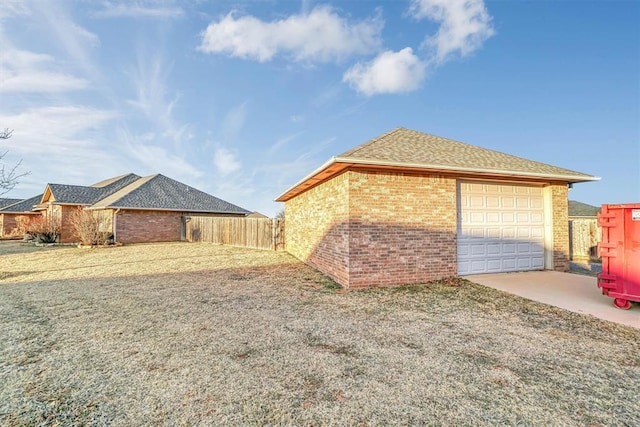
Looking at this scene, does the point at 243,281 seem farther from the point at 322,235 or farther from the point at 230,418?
the point at 230,418

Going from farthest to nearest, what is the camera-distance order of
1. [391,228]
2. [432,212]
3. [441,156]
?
1. [441,156]
2. [432,212]
3. [391,228]

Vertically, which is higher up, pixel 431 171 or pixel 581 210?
pixel 431 171

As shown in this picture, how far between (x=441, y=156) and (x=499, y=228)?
8.77 feet

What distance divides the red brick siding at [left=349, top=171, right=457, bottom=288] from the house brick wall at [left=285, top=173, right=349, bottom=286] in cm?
32

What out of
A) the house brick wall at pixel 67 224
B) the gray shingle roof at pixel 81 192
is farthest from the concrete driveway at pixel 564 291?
the gray shingle roof at pixel 81 192

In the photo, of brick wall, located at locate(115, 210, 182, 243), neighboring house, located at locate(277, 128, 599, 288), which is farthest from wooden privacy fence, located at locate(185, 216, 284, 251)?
neighboring house, located at locate(277, 128, 599, 288)

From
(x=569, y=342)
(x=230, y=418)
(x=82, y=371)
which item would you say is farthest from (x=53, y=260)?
(x=569, y=342)

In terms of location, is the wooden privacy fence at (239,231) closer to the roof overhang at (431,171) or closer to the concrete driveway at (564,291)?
the roof overhang at (431,171)

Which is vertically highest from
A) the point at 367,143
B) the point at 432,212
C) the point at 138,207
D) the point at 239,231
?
the point at 367,143

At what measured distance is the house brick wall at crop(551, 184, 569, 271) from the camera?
8398mm

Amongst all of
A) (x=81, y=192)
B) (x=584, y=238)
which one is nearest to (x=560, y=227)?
(x=584, y=238)

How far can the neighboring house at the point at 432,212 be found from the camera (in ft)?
22.3

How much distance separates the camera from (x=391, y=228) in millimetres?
6992

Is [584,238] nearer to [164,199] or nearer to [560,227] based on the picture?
[560,227]
